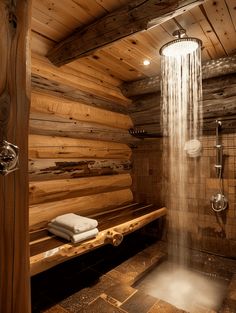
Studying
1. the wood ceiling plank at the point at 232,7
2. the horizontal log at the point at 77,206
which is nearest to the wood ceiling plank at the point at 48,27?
the wood ceiling plank at the point at 232,7

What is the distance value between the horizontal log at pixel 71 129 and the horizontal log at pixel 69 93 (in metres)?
0.29

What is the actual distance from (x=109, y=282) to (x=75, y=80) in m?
2.50

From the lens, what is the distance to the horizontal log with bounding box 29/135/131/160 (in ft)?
8.11

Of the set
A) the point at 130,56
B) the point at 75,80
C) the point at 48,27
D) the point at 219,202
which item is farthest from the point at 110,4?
the point at 219,202

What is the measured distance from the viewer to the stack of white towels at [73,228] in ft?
6.99

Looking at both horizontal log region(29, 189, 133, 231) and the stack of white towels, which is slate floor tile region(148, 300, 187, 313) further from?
horizontal log region(29, 189, 133, 231)

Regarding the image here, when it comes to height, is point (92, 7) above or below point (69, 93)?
above

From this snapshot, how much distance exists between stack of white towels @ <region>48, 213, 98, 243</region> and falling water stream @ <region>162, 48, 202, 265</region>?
159 cm

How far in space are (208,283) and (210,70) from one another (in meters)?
2.62

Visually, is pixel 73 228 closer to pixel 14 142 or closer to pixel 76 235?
pixel 76 235

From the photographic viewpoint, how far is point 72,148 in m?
2.88

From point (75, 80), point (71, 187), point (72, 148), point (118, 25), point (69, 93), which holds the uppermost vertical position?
point (118, 25)

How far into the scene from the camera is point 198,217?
3312mm

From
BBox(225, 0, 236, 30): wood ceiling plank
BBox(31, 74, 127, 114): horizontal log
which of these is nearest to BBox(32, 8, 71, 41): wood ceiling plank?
BBox(31, 74, 127, 114): horizontal log
